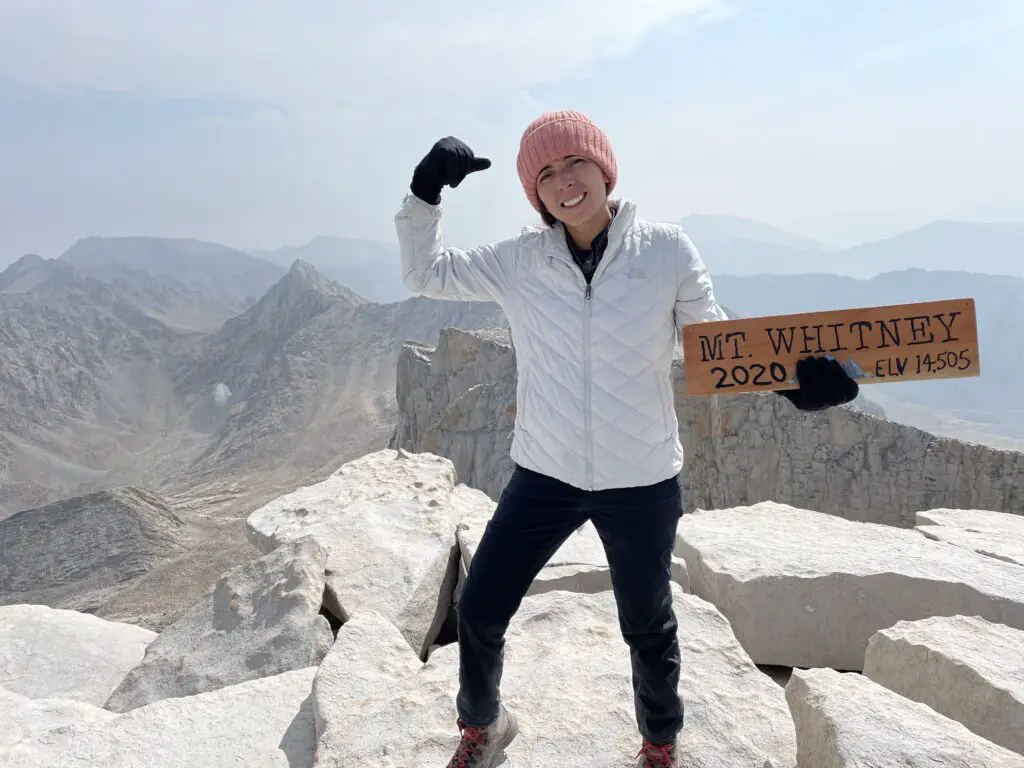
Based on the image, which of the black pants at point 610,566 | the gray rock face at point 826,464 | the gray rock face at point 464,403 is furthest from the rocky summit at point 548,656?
the gray rock face at point 464,403

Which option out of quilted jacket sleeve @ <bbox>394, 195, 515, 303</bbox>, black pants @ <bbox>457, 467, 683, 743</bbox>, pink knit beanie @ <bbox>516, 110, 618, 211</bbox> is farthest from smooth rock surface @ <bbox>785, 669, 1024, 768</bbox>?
pink knit beanie @ <bbox>516, 110, 618, 211</bbox>

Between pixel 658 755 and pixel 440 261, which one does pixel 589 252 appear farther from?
pixel 658 755

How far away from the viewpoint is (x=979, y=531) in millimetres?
5238

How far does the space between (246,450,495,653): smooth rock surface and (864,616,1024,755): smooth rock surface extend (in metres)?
2.43

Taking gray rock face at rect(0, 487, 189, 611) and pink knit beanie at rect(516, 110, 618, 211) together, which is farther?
gray rock face at rect(0, 487, 189, 611)

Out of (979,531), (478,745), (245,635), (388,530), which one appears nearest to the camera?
(478,745)

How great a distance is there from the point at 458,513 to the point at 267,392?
54.6 m

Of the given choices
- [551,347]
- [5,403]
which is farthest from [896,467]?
[5,403]

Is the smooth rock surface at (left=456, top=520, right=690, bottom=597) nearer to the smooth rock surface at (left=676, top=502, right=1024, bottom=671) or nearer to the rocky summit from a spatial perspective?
the rocky summit

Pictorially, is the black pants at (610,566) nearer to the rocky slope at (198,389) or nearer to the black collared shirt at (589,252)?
the black collared shirt at (589,252)

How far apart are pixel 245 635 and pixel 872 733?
3.02 metres

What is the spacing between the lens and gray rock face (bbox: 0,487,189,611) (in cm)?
1878

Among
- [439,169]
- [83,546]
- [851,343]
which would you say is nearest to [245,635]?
[439,169]

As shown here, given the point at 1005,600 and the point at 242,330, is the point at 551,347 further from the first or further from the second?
the point at 242,330
